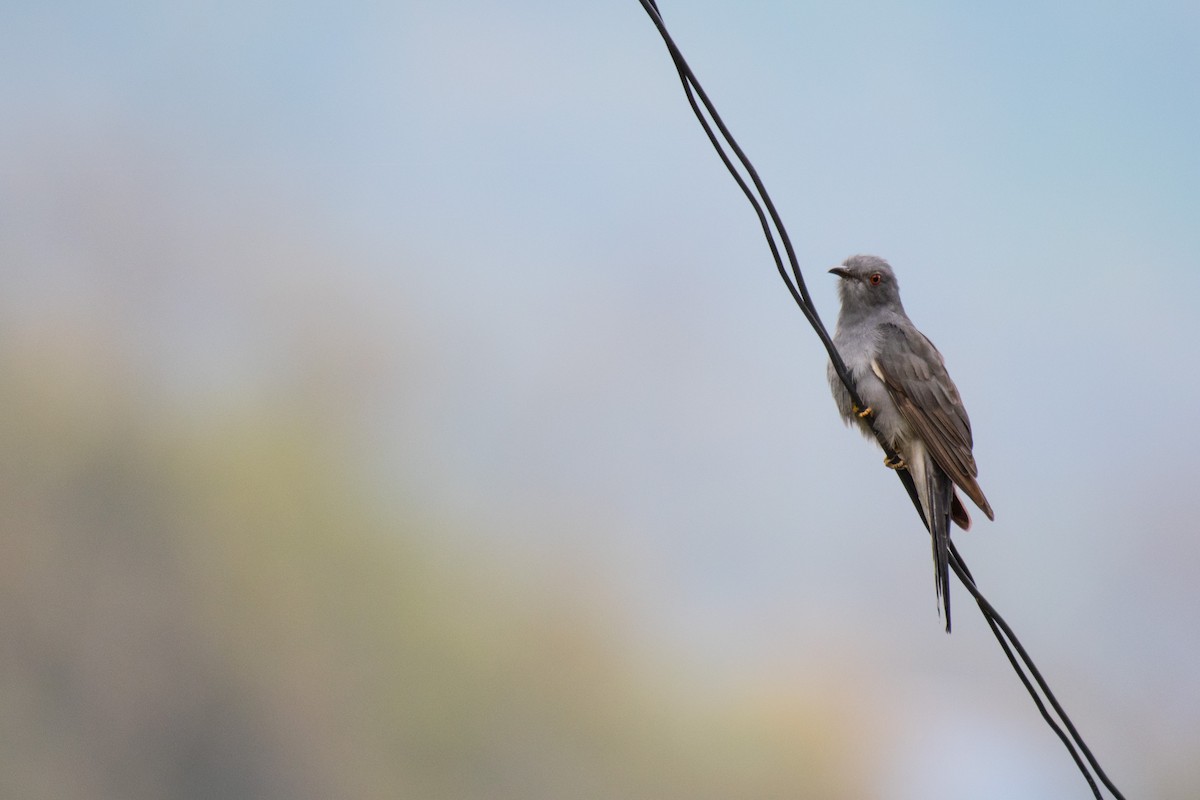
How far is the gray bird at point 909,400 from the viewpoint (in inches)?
179

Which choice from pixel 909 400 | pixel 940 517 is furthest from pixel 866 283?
pixel 940 517

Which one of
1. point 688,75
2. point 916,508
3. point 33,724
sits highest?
point 688,75

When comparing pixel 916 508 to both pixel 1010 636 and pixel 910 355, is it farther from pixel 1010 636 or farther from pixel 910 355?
pixel 1010 636

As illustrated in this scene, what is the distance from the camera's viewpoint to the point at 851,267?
17.3 ft

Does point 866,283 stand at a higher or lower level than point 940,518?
higher

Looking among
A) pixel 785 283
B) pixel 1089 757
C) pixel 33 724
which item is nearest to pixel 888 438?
pixel 785 283

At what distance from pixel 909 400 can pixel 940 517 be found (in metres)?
0.55

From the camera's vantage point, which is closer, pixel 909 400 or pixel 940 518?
pixel 940 518

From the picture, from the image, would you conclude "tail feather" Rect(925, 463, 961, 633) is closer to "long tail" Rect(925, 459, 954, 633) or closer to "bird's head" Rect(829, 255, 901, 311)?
"long tail" Rect(925, 459, 954, 633)

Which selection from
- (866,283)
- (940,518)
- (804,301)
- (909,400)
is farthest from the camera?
(866,283)

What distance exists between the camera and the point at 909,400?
470 cm

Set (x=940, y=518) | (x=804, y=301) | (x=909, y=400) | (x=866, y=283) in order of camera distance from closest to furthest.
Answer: (x=804, y=301), (x=940, y=518), (x=909, y=400), (x=866, y=283)

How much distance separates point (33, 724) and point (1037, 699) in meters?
14.3

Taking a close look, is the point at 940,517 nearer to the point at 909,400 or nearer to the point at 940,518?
the point at 940,518
